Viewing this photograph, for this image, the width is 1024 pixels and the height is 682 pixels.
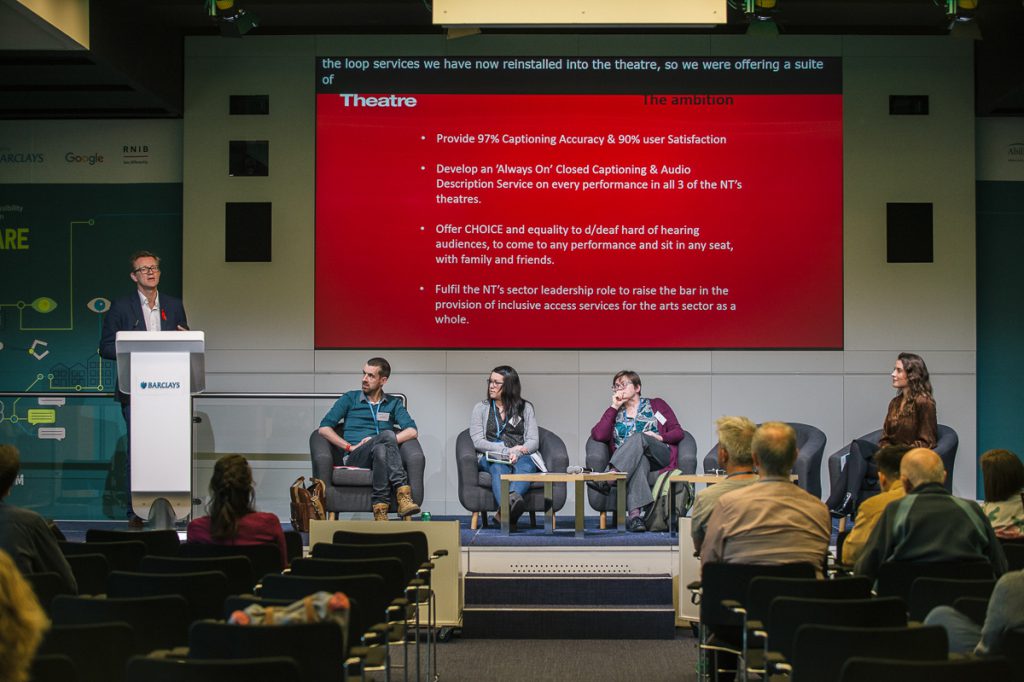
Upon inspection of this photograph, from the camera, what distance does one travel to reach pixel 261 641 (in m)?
3.25

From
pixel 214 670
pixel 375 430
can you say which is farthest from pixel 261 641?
pixel 375 430

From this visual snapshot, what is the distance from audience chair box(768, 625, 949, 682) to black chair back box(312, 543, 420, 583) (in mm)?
2304

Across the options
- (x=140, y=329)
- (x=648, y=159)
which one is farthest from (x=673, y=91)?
(x=140, y=329)

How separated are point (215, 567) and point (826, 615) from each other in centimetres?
233

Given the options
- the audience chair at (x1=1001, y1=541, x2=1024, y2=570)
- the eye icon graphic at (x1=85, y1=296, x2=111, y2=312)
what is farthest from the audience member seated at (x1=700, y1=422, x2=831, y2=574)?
the eye icon graphic at (x1=85, y1=296, x2=111, y2=312)

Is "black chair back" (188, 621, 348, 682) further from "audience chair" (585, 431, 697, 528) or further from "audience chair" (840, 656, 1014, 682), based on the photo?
"audience chair" (585, 431, 697, 528)

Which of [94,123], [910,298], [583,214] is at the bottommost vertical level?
[910,298]

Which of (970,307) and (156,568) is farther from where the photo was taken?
(970,307)

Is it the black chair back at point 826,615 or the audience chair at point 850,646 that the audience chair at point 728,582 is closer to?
the black chair back at point 826,615

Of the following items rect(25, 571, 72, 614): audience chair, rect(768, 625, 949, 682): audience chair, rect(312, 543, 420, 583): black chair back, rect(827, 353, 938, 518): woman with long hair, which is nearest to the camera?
rect(768, 625, 949, 682): audience chair

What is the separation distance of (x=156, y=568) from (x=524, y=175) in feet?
18.7

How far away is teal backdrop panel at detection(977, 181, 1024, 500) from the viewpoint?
389 inches

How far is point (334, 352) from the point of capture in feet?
31.6

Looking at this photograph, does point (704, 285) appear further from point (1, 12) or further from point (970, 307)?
point (1, 12)
